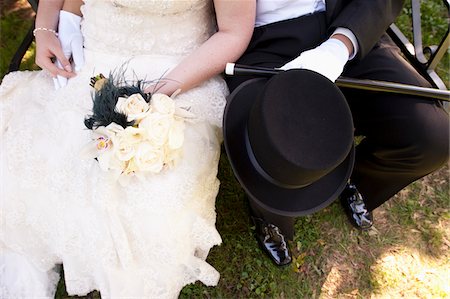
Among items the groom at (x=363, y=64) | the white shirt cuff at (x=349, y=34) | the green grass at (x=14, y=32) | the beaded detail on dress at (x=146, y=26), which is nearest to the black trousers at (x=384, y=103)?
the groom at (x=363, y=64)

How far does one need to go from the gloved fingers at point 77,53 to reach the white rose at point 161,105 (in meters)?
0.48

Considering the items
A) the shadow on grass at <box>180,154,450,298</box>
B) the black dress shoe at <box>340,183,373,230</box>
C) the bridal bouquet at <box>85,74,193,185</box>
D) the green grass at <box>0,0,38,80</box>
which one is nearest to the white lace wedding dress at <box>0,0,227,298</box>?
the bridal bouquet at <box>85,74,193,185</box>

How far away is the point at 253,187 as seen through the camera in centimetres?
136

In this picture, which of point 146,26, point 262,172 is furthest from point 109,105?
point 262,172

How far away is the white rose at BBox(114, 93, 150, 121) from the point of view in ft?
4.15

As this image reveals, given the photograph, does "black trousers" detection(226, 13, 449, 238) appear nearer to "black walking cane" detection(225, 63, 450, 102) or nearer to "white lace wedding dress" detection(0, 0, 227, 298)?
"black walking cane" detection(225, 63, 450, 102)

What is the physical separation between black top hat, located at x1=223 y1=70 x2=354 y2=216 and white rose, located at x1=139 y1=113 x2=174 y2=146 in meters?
0.19

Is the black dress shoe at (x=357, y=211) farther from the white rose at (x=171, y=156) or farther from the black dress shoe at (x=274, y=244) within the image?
the white rose at (x=171, y=156)

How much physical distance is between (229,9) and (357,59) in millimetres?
502

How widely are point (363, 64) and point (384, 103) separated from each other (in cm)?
18

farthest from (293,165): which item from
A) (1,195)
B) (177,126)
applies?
(1,195)

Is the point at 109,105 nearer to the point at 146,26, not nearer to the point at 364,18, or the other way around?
the point at 146,26

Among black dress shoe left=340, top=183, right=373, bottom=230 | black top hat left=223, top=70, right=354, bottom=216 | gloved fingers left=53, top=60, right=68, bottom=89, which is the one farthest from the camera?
black dress shoe left=340, top=183, right=373, bottom=230

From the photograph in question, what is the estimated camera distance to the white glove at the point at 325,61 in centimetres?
144
